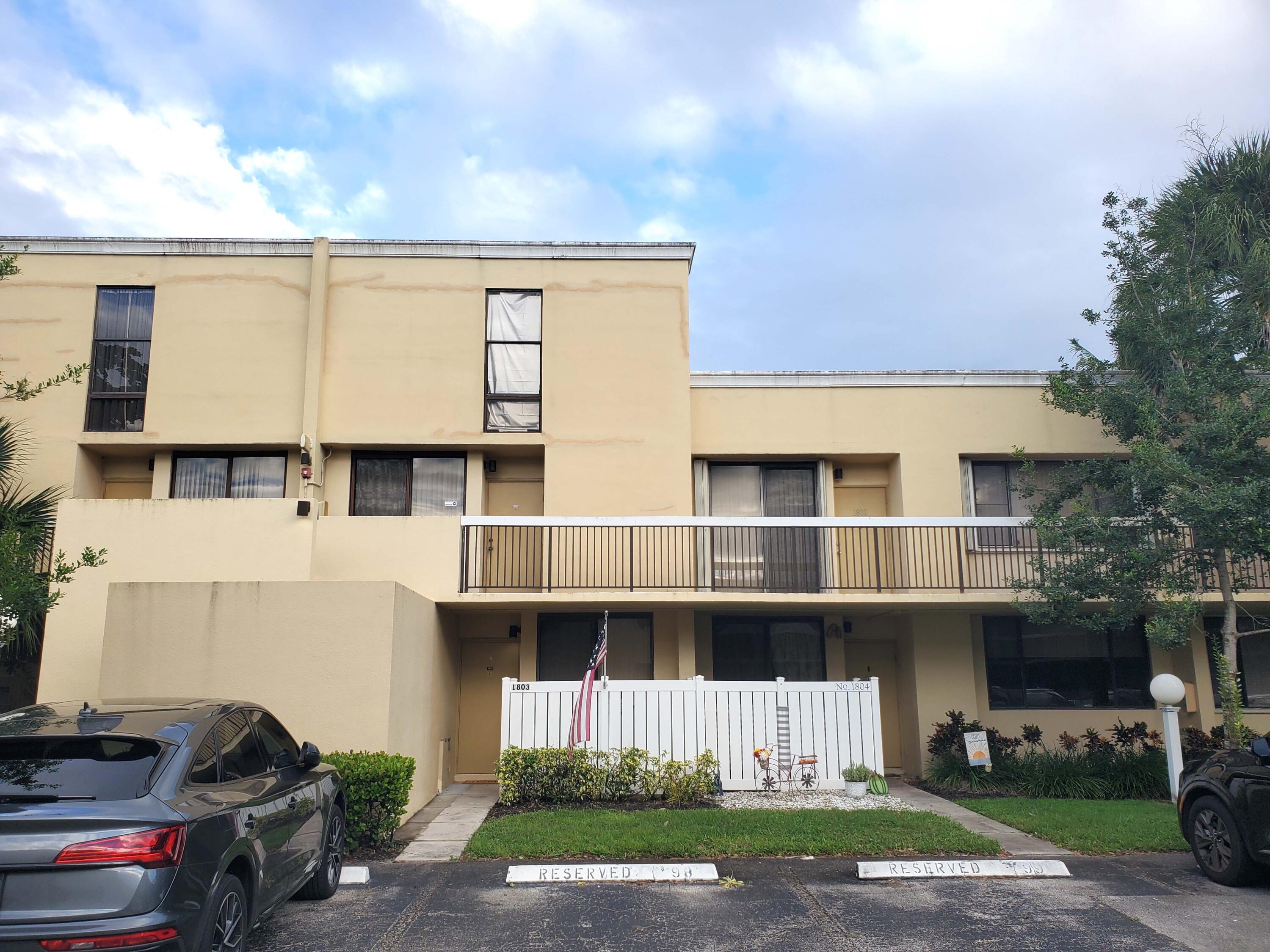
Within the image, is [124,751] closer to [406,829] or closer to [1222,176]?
[406,829]

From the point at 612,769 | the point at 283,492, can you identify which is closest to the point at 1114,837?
the point at 612,769

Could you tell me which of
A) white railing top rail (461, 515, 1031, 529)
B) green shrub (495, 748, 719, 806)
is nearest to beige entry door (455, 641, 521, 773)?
white railing top rail (461, 515, 1031, 529)

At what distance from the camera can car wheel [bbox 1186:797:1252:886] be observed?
7.46 metres

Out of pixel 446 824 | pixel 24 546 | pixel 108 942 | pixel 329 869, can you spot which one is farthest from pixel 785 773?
pixel 108 942

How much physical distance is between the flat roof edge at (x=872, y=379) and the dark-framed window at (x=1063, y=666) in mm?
3809

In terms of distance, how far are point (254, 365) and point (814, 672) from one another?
1007 cm

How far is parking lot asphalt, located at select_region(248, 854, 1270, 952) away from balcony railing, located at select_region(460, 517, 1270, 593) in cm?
607

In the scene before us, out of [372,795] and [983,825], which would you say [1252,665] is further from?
[372,795]

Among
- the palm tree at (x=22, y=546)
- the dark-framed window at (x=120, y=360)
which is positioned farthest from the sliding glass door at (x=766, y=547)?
the dark-framed window at (x=120, y=360)

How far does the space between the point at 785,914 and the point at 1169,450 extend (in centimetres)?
771

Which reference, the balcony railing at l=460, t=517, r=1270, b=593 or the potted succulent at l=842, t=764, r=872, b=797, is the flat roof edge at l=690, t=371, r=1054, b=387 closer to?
the balcony railing at l=460, t=517, r=1270, b=593

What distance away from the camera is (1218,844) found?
7.75 metres

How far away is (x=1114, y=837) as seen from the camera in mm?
9320

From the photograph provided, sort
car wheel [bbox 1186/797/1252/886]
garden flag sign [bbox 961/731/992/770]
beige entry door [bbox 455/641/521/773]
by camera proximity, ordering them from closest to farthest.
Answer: car wheel [bbox 1186/797/1252/886]
garden flag sign [bbox 961/731/992/770]
beige entry door [bbox 455/641/521/773]
